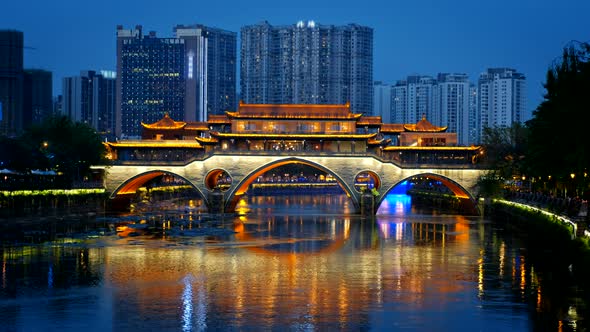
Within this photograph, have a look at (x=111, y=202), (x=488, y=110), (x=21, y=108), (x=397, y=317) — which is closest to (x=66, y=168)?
(x=111, y=202)

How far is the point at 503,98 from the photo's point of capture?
571ft

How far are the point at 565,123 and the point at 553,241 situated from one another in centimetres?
623

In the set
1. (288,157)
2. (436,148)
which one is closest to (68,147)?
(288,157)

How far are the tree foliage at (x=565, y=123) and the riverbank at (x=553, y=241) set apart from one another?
2.73m

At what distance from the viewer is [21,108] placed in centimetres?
16375

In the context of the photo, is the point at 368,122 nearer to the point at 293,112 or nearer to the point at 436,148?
the point at 436,148

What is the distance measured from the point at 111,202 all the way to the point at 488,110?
381 feet

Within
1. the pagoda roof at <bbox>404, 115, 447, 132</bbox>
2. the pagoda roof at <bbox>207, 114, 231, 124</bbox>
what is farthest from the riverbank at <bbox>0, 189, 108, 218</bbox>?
the pagoda roof at <bbox>404, 115, 447, 132</bbox>

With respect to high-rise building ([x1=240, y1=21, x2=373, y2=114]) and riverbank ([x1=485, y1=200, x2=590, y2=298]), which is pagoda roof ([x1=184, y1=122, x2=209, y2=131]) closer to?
riverbank ([x1=485, y1=200, x2=590, y2=298])

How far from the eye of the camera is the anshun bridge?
72.4 meters

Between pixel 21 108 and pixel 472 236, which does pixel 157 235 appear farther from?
pixel 21 108

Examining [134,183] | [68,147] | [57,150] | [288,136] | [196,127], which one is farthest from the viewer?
[196,127]

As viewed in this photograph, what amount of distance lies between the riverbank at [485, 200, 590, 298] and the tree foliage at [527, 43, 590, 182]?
2735 mm

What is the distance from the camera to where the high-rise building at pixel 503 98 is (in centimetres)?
17238
